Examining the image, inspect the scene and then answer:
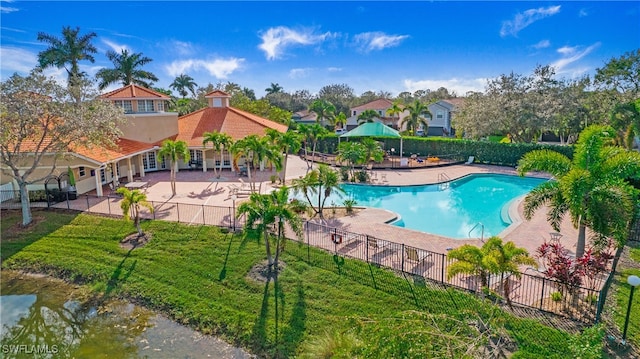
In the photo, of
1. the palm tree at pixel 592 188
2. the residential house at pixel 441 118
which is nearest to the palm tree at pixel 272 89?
the residential house at pixel 441 118

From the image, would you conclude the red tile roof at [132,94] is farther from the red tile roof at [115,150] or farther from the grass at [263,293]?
the grass at [263,293]

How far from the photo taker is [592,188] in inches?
478

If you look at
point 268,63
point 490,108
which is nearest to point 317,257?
point 490,108

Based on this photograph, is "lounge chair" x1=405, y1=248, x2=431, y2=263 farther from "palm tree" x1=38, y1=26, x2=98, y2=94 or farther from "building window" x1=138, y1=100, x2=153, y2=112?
"palm tree" x1=38, y1=26, x2=98, y2=94

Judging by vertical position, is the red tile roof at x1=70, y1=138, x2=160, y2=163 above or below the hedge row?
above

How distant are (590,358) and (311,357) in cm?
623

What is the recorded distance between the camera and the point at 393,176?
32469mm

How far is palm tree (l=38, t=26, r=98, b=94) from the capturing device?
35.7 meters

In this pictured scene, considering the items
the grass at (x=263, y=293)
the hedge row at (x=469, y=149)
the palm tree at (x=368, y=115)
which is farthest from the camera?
the palm tree at (x=368, y=115)

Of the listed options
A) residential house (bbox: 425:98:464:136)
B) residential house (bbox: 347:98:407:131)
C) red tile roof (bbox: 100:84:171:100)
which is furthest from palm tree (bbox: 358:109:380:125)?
red tile roof (bbox: 100:84:171:100)

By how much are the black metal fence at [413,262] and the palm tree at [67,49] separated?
19451 mm

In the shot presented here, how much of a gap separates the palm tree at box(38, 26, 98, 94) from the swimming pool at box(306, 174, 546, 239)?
29.0 m

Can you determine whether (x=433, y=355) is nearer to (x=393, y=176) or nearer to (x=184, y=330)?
(x=184, y=330)

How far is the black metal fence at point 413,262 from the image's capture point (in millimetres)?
11375
